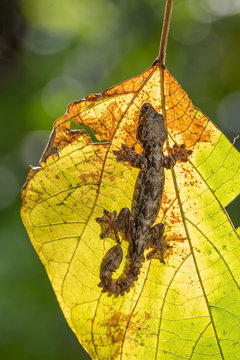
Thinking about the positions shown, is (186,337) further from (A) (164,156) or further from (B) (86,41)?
(B) (86,41)

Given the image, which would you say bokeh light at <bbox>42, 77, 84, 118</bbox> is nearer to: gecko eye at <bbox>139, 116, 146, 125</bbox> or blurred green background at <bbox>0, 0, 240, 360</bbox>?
blurred green background at <bbox>0, 0, 240, 360</bbox>

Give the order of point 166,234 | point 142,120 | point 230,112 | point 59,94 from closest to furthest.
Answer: point 166,234
point 142,120
point 59,94
point 230,112

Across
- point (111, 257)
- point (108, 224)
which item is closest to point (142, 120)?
point (108, 224)

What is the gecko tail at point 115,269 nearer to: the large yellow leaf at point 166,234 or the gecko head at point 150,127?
the large yellow leaf at point 166,234

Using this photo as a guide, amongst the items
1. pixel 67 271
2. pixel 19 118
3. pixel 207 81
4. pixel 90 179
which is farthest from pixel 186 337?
pixel 207 81

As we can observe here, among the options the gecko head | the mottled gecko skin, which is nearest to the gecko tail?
the mottled gecko skin

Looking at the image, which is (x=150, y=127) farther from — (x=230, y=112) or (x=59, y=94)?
(x=230, y=112)

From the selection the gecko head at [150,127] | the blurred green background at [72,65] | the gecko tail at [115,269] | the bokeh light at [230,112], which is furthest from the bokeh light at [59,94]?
the gecko tail at [115,269]
